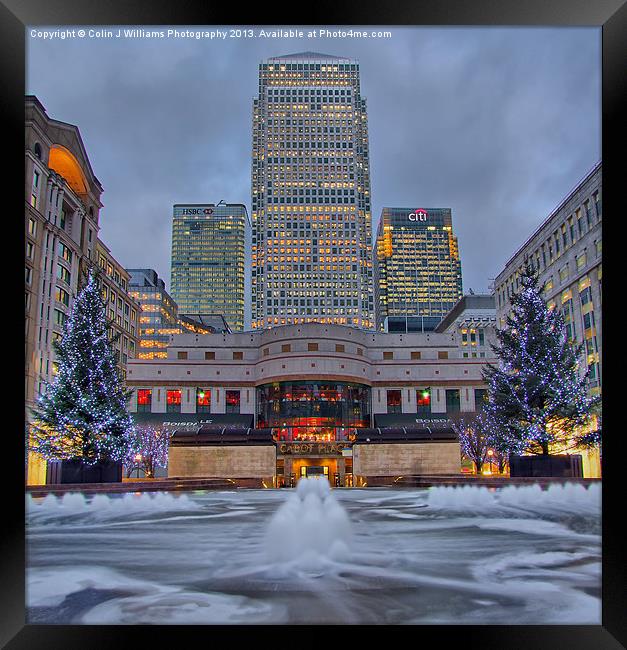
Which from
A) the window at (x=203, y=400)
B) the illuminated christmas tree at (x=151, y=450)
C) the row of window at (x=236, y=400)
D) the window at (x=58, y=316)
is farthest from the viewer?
the window at (x=203, y=400)

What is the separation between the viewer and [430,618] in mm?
8289

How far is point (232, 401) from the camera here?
65.1 metres

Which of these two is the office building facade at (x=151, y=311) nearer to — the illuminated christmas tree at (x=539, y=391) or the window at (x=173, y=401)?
the window at (x=173, y=401)

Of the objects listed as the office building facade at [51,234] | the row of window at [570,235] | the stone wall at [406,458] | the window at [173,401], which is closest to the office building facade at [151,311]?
the window at [173,401]

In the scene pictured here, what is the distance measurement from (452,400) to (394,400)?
6533 mm

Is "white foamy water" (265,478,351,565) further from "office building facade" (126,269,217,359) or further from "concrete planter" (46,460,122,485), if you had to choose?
"office building facade" (126,269,217,359)

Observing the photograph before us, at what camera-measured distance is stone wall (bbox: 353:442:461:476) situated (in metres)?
43.8

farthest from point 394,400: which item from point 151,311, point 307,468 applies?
point 151,311

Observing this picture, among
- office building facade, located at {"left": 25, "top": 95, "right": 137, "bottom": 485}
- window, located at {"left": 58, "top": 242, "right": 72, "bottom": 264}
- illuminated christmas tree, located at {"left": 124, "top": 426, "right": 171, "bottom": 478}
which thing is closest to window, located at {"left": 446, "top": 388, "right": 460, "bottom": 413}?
illuminated christmas tree, located at {"left": 124, "top": 426, "right": 171, "bottom": 478}

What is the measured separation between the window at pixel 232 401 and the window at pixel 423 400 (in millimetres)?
20526

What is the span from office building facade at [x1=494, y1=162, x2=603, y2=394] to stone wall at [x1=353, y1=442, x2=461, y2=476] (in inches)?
479
